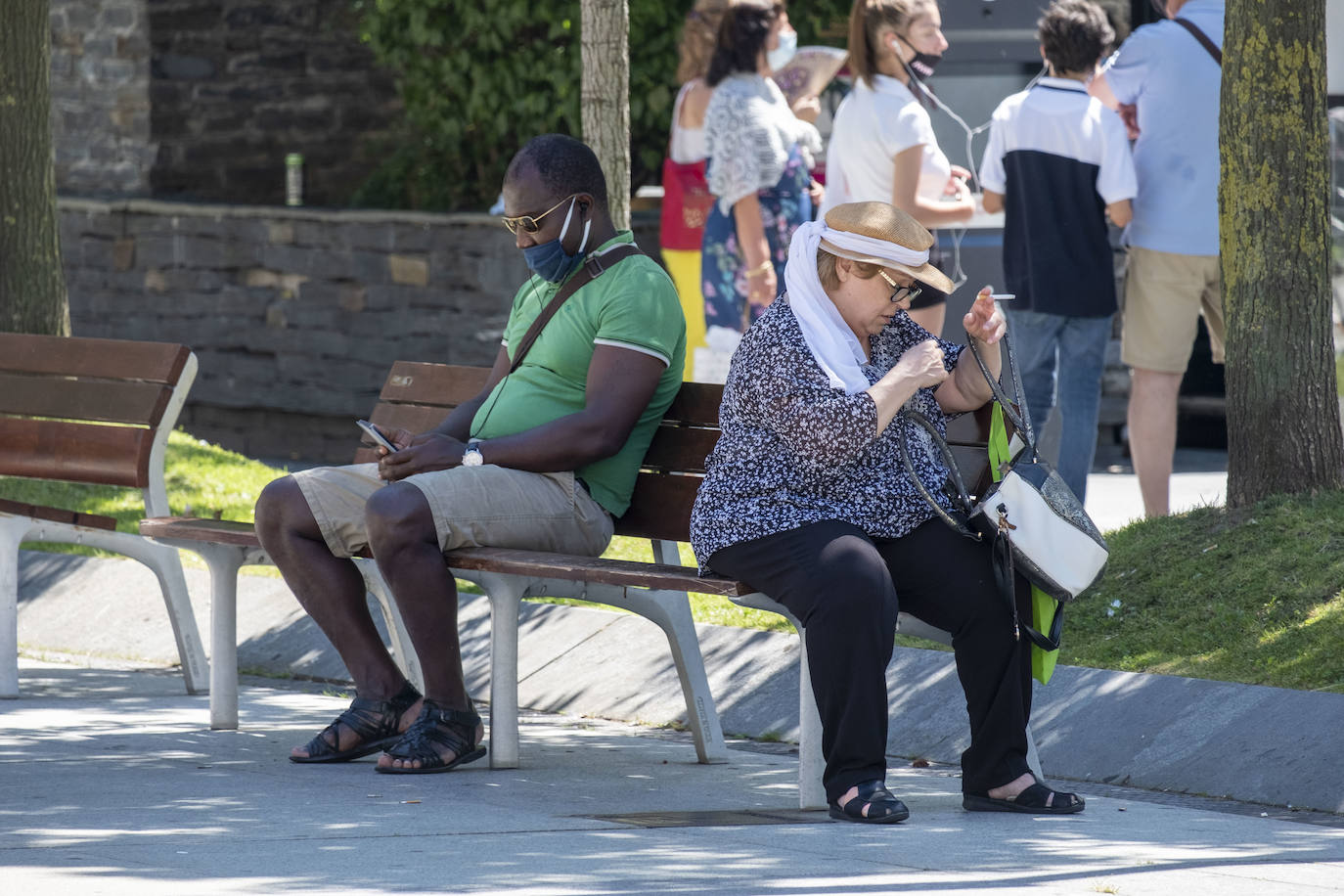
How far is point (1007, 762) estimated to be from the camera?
15.9 ft

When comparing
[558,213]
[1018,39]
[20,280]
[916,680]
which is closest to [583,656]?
[916,680]

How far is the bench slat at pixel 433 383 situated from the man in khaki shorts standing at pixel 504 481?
42 cm

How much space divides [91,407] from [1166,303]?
3455 mm

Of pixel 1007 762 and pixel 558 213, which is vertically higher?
pixel 558 213

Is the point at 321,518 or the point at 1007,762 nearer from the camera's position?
the point at 1007,762

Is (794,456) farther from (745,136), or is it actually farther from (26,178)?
(26,178)

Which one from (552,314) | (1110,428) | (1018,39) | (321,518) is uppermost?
(1018,39)

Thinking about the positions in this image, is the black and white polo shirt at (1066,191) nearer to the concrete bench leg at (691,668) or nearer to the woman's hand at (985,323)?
the concrete bench leg at (691,668)

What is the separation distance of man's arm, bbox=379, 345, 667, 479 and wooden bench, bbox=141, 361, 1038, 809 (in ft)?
0.70

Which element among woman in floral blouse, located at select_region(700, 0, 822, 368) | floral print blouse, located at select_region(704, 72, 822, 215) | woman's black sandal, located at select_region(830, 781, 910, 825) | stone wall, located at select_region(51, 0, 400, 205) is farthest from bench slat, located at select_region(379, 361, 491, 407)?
stone wall, located at select_region(51, 0, 400, 205)

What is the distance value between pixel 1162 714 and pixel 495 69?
7554 mm

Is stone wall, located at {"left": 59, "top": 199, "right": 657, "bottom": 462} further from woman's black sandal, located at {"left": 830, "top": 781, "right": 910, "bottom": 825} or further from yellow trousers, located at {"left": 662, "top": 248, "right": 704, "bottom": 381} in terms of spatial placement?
woman's black sandal, located at {"left": 830, "top": 781, "right": 910, "bottom": 825}

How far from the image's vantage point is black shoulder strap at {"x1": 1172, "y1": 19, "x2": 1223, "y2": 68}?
7.62 metres

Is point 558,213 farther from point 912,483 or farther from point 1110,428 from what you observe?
point 1110,428
